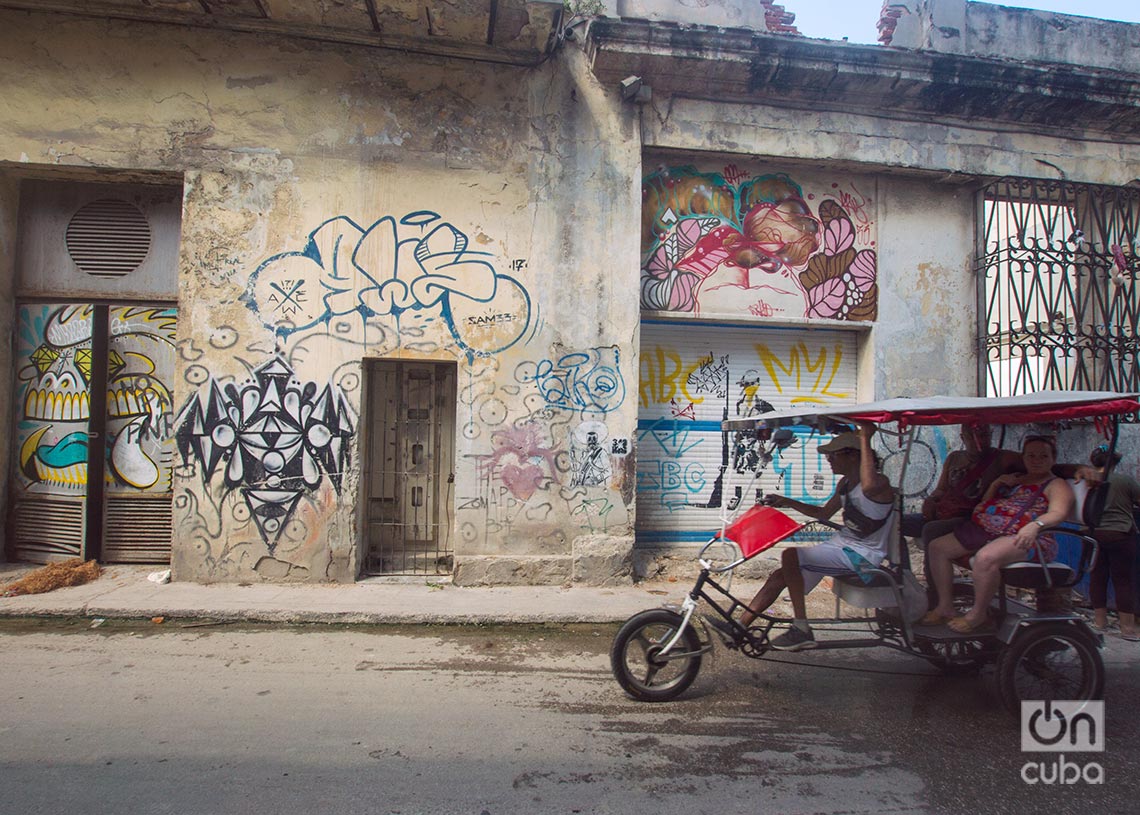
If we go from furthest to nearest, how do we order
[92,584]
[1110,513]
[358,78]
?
[358,78]
[92,584]
[1110,513]

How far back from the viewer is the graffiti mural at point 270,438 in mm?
7316

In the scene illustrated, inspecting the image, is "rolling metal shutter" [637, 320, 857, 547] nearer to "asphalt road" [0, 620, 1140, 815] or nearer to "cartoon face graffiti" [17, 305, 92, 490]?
"asphalt road" [0, 620, 1140, 815]

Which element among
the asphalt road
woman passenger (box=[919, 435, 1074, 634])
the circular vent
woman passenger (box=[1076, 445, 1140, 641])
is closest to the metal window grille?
woman passenger (box=[1076, 445, 1140, 641])

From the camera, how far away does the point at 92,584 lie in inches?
278

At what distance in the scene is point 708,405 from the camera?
28.0 feet

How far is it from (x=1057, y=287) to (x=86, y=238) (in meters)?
12.1

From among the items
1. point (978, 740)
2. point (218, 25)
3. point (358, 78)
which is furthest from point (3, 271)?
point (978, 740)

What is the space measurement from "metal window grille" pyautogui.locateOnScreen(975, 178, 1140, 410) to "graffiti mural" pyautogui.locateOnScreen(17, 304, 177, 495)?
10028 millimetres

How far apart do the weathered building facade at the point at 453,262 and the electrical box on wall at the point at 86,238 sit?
0.03m

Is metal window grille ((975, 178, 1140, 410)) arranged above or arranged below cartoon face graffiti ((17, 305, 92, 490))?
above

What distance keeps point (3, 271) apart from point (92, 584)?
360 centimetres

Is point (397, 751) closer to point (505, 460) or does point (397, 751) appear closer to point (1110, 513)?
point (505, 460)

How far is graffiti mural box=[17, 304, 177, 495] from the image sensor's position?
7.71 meters

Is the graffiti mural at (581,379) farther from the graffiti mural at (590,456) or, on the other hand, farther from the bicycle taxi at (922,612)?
the bicycle taxi at (922,612)
